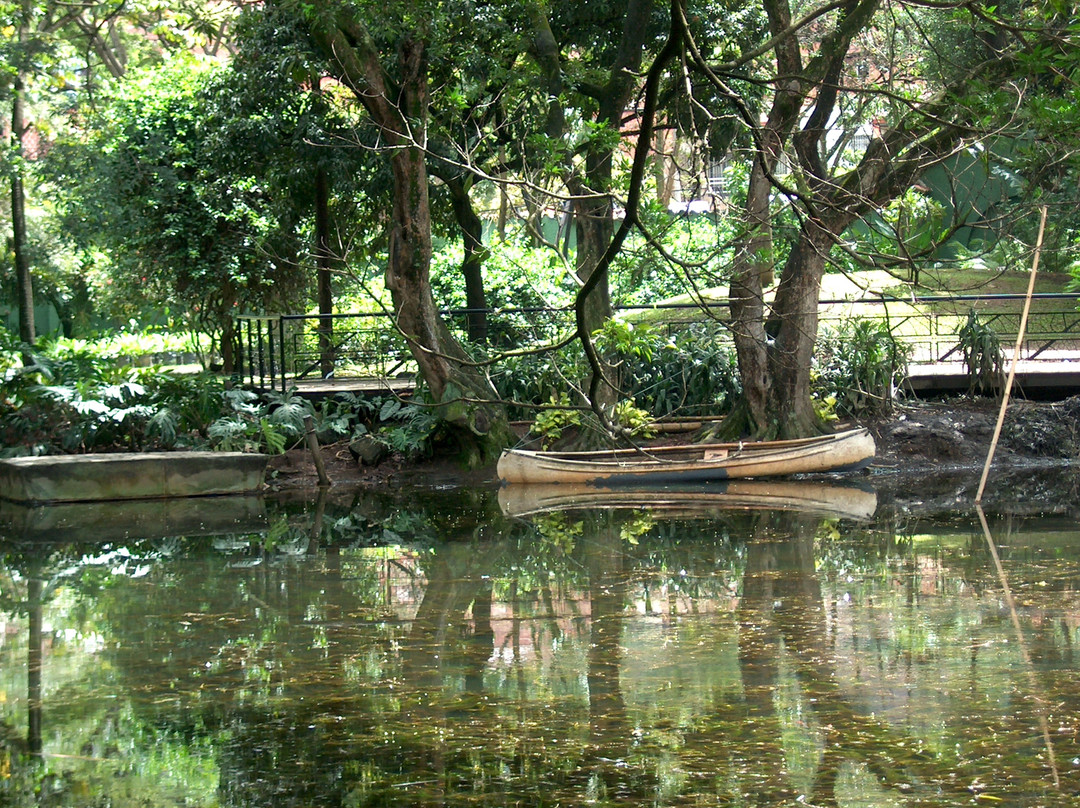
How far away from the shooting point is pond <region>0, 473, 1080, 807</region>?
4492mm

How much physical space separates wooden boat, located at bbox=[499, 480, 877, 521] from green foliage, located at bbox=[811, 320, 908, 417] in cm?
249

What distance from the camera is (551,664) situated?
620cm

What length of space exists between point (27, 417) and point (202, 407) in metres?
2.17

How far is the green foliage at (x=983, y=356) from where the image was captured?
52.6ft

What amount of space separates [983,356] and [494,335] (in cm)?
720

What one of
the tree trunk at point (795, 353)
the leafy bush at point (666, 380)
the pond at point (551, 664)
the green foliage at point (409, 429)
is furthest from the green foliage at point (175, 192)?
the tree trunk at point (795, 353)

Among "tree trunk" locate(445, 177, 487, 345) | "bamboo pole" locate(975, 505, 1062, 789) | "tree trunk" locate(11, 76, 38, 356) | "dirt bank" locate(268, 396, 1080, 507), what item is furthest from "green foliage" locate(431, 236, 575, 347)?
"bamboo pole" locate(975, 505, 1062, 789)

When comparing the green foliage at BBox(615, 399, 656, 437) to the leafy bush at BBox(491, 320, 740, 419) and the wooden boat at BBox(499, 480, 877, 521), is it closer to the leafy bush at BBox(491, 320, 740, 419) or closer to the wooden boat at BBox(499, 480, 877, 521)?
the leafy bush at BBox(491, 320, 740, 419)

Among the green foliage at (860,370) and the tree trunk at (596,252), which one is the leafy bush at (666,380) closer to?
the tree trunk at (596,252)

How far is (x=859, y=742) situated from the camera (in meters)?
4.79

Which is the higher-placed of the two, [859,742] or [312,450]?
[312,450]

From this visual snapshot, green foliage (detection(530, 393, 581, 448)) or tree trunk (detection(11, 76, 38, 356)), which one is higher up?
tree trunk (detection(11, 76, 38, 356))

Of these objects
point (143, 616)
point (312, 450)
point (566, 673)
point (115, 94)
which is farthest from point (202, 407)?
point (566, 673)

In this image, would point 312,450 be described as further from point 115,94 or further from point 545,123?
point 115,94
